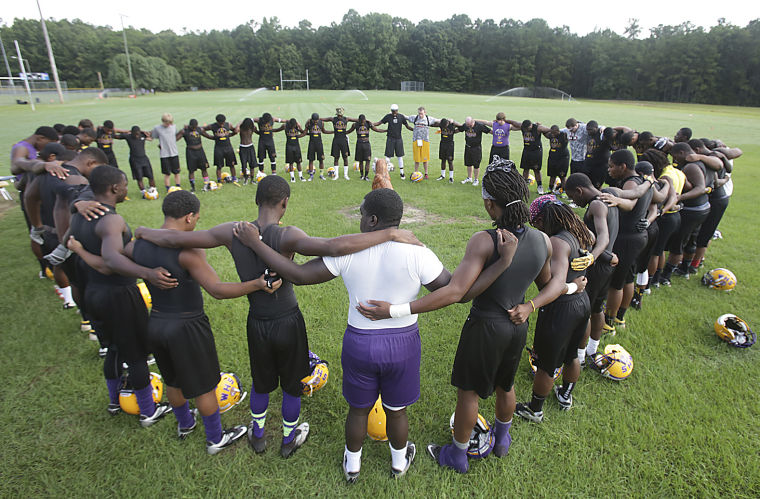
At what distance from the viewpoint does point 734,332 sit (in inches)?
209

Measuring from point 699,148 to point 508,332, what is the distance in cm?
725

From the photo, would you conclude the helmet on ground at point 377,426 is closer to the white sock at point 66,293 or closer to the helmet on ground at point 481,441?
the helmet on ground at point 481,441

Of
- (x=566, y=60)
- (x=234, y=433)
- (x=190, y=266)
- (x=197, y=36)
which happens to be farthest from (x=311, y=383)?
(x=197, y=36)

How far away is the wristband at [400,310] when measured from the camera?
2.77 metres

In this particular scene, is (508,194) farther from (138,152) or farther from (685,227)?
(138,152)

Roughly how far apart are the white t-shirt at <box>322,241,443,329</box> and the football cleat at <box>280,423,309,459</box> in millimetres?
1847

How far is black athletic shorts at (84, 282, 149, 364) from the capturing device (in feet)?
12.4

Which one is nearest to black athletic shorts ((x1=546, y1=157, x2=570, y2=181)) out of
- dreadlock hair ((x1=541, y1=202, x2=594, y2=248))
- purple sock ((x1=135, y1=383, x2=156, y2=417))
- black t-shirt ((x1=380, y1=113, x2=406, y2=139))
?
black t-shirt ((x1=380, y1=113, x2=406, y2=139))

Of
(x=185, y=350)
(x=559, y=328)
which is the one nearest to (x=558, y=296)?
(x=559, y=328)

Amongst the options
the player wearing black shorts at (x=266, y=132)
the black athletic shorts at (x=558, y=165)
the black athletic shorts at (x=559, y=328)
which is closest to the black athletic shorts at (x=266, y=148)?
the player wearing black shorts at (x=266, y=132)

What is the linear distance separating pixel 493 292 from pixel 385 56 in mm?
85391

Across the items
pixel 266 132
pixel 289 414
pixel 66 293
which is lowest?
pixel 66 293

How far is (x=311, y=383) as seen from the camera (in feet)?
14.7

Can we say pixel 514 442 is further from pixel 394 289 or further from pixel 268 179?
pixel 268 179
